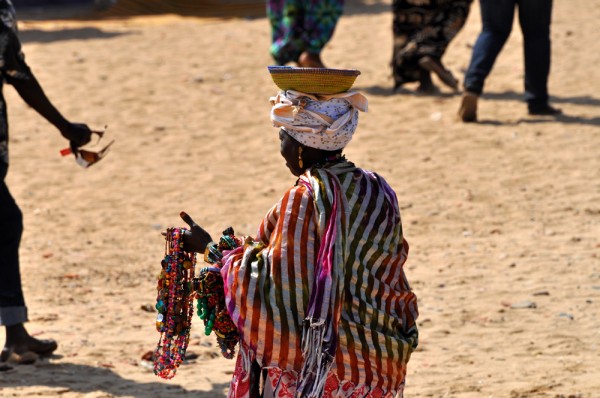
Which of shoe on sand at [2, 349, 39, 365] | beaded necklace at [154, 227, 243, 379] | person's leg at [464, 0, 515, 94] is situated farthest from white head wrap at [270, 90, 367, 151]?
person's leg at [464, 0, 515, 94]

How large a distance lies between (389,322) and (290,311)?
33 cm

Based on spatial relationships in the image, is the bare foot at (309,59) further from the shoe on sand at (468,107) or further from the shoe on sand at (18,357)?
the shoe on sand at (18,357)

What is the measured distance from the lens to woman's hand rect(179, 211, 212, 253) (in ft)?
11.8

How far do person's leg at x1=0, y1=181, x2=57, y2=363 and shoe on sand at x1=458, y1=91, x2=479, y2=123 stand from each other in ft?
17.2

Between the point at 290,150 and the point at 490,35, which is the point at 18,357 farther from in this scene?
the point at 490,35

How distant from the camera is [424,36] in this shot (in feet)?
35.9

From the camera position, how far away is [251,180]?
341 inches

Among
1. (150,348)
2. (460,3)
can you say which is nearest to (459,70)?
(460,3)

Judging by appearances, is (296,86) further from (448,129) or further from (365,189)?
(448,129)

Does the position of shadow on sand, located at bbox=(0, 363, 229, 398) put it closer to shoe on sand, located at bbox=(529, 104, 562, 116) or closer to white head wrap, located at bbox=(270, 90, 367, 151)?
white head wrap, located at bbox=(270, 90, 367, 151)

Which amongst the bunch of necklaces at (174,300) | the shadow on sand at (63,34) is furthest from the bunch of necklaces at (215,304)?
the shadow on sand at (63,34)

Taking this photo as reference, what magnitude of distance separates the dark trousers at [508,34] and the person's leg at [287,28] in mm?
2471

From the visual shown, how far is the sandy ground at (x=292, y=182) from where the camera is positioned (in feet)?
17.5

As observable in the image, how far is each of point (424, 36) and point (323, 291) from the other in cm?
795
